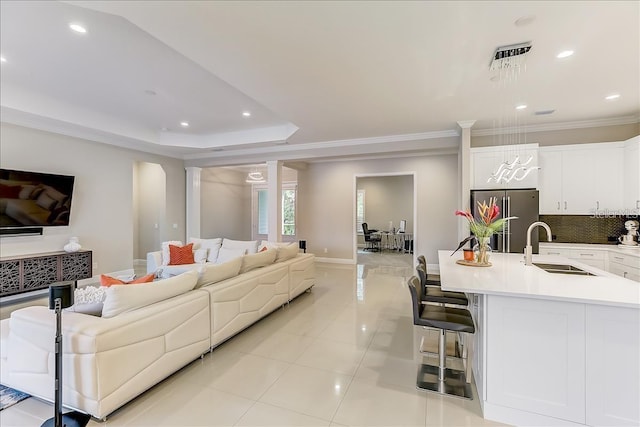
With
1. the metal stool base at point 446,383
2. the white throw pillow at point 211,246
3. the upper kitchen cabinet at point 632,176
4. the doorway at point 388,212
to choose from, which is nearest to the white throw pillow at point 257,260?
the white throw pillow at point 211,246

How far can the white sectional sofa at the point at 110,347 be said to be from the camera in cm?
196

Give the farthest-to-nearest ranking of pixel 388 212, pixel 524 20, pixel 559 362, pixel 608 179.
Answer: pixel 388 212 < pixel 608 179 < pixel 524 20 < pixel 559 362

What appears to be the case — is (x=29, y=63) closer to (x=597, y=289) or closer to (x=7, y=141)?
(x=7, y=141)

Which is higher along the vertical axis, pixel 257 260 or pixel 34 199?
pixel 34 199

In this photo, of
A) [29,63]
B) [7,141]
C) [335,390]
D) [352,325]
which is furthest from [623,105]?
[7,141]

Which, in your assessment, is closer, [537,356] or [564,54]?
[537,356]

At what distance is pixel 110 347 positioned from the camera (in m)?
2.00

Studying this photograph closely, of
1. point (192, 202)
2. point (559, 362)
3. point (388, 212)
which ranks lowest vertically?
point (559, 362)

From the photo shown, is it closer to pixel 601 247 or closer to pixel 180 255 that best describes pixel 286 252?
pixel 180 255

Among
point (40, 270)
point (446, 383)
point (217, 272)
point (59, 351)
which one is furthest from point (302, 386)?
point (40, 270)

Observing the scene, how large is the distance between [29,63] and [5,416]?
145 inches

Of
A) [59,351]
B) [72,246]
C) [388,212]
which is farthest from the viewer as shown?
[388,212]

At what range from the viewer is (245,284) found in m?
3.45

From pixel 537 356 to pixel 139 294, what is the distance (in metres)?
2.91
